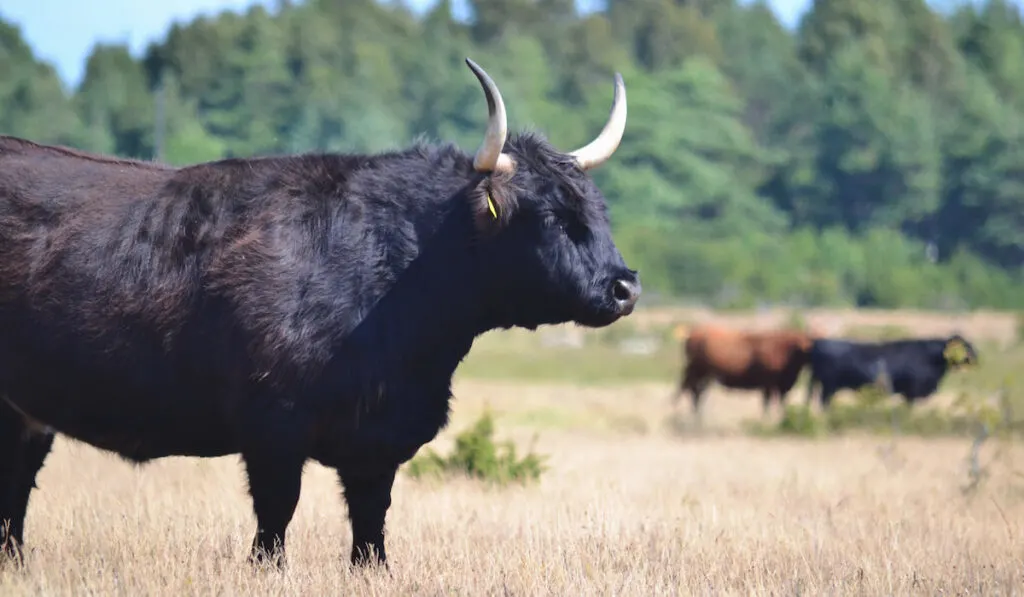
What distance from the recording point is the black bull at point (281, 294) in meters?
7.14

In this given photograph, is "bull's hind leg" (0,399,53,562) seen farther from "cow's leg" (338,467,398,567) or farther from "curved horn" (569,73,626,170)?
"curved horn" (569,73,626,170)

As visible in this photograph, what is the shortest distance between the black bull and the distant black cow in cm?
2081

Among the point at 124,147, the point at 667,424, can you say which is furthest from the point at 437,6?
the point at 667,424

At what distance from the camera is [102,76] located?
91.8m

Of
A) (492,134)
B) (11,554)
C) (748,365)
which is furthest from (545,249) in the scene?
(748,365)

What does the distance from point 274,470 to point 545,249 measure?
177 centimetres

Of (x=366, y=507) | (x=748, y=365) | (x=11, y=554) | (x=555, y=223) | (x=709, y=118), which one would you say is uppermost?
(x=709, y=118)

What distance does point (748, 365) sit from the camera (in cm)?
2930

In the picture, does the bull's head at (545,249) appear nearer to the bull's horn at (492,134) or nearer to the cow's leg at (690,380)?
the bull's horn at (492,134)

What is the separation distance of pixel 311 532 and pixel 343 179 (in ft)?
7.47

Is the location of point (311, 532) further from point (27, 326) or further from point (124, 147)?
point (124, 147)

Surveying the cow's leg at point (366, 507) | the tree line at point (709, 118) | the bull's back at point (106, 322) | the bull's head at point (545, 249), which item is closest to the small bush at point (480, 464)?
the cow's leg at point (366, 507)

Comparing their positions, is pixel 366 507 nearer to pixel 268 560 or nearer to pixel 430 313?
pixel 268 560

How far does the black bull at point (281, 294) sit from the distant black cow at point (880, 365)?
20810 millimetres
